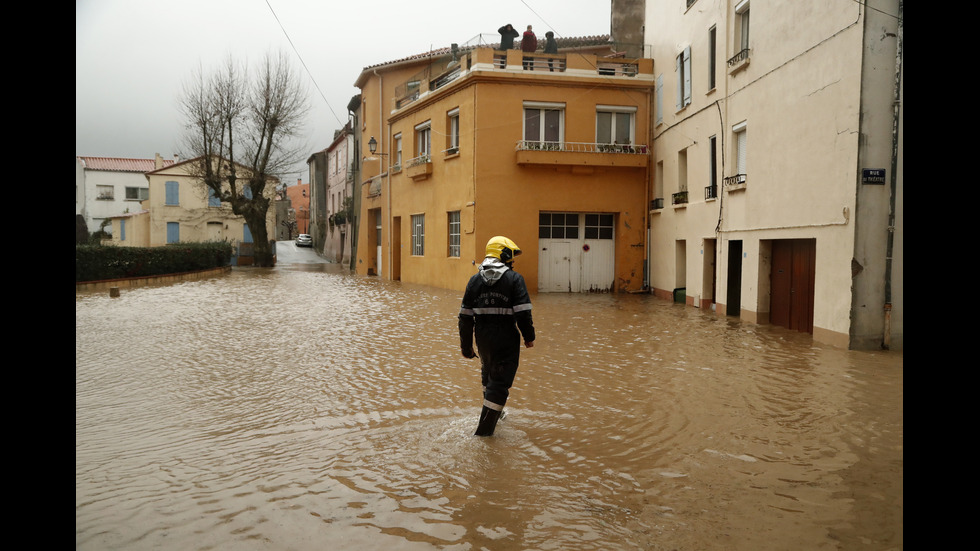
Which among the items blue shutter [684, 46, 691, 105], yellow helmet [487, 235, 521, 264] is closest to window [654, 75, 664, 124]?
blue shutter [684, 46, 691, 105]

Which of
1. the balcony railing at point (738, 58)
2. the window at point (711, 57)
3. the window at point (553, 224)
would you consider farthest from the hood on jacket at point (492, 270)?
the window at point (553, 224)

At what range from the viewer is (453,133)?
21.6 metres

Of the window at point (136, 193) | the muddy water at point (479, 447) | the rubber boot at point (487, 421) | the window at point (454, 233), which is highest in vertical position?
the window at point (136, 193)

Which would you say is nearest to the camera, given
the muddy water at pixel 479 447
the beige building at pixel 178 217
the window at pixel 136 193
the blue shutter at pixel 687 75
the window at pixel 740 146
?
the muddy water at pixel 479 447

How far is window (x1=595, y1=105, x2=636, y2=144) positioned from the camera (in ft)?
65.9

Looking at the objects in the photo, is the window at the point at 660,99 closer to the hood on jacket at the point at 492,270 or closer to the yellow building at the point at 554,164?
the yellow building at the point at 554,164

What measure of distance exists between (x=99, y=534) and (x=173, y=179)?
43720 mm

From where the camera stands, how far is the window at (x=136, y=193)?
169 feet

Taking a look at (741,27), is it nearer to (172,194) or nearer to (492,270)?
(492,270)

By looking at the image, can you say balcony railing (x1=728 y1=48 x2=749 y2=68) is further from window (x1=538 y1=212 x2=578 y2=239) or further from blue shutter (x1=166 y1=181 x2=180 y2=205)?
blue shutter (x1=166 y1=181 x2=180 y2=205)

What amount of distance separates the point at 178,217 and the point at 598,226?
33.0m

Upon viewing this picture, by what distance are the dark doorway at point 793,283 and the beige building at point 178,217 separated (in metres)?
35.7

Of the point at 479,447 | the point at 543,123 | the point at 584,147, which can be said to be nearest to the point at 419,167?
the point at 543,123
